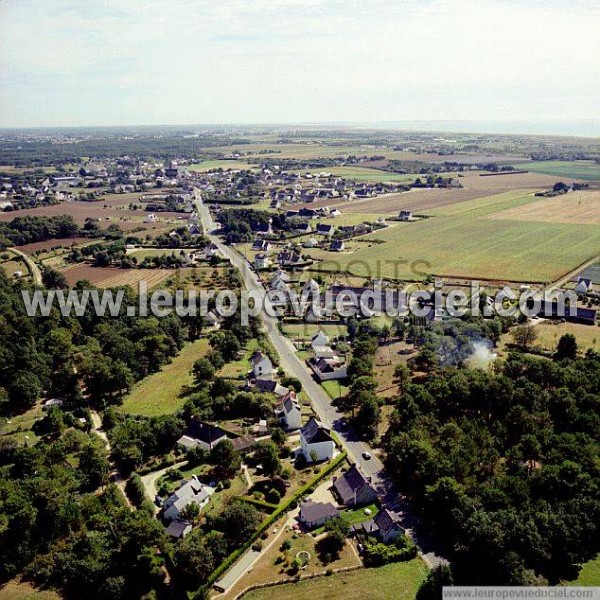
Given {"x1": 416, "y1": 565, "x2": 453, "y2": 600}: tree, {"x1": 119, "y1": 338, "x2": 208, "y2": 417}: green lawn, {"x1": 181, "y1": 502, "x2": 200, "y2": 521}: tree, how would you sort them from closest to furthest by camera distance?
1. {"x1": 416, "y1": 565, "x2": 453, "y2": 600}: tree
2. {"x1": 181, "y1": 502, "x2": 200, "y2": 521}: tree
3. {"x1": 119, "y1": 338, "x2": 208, "y2": 417}: green lawn

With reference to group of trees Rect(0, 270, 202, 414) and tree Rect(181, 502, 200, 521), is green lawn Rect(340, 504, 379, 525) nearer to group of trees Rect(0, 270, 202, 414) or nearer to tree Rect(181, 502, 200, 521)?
tree Rect(181, 502, 200, 521)

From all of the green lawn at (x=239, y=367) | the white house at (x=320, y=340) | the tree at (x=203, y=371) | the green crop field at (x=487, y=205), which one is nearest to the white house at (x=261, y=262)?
the green lawn at (x=239, y=367)

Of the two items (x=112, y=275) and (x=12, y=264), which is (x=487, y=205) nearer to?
(x=112, y=275)

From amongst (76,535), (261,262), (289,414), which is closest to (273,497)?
(289,414)

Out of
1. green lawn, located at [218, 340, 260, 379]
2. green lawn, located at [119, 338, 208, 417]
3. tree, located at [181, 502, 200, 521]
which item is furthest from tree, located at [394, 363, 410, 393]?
tree, located at [181, 502, 200, 521]

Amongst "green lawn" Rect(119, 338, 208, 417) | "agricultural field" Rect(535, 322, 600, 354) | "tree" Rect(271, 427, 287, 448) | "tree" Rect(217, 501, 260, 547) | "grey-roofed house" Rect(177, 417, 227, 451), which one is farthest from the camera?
"agricultural field" Rect(535, 322, 600, 354)

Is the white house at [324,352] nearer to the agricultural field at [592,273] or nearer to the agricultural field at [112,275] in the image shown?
the agricultural field at [112,275]

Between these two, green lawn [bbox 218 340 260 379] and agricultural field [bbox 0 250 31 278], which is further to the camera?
agricultural field [bbox 0 250 31 278]
